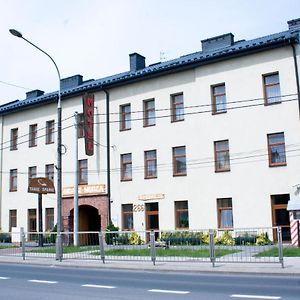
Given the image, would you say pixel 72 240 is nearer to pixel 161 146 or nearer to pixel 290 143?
pixel 161 146

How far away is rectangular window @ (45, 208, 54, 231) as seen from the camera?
31719 millimetres

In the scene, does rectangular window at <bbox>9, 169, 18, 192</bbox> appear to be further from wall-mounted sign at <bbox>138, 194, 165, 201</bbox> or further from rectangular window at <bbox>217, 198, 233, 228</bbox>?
rectangular window at <bbox>217, 198, 233, 228</bbox>

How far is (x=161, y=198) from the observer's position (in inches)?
1040

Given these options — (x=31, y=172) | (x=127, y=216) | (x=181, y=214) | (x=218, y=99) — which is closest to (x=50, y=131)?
(x=31, y=172)

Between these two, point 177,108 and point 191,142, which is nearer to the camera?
point 191,142

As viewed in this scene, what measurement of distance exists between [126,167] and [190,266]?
14.2 meters

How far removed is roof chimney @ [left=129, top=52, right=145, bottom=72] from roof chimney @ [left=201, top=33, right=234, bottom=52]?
5306 mm

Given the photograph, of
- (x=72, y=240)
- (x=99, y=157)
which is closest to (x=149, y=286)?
(x=72, y=240)

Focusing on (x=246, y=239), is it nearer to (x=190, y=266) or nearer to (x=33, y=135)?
(x=190, y=266)

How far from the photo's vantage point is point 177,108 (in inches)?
1057

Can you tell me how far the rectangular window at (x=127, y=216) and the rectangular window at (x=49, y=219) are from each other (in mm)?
6416

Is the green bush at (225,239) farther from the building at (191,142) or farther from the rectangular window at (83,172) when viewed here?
the rectangular window at (83,172)

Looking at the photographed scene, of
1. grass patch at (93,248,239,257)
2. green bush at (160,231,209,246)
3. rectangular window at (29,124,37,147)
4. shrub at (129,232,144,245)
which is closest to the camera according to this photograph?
grass patch at (93,248,239,257)

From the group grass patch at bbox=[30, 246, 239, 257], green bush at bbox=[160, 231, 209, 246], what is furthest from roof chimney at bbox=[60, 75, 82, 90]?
green bush at bbox=[160, 231, 209, 246]
